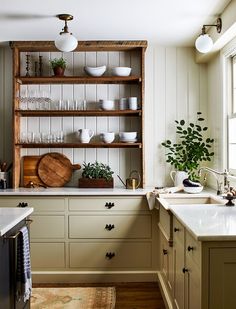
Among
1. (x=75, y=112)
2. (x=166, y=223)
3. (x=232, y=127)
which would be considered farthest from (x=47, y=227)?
(x=232, y=127)

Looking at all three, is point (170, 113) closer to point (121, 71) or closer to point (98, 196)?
point (121, 71)

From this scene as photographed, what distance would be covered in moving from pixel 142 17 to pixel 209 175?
1.83 m

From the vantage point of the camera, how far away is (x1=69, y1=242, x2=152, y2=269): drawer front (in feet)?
12.7

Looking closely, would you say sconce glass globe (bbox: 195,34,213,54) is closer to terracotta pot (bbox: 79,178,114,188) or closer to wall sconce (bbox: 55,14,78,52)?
wall sconce (bbox: 55,14,78,52)

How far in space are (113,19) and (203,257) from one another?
7.72 ft

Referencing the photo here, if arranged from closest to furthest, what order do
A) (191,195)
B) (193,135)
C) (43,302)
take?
(43,302), (191,195), (193,135)

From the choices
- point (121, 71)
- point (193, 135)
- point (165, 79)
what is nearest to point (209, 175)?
point (193, 135)

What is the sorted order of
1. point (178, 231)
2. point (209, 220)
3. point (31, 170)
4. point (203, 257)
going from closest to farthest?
point (203, 257) < point (209, 220) < point (178, 231) < point (31, 170)

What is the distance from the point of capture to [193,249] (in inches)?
83.3

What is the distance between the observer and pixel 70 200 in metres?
3.84

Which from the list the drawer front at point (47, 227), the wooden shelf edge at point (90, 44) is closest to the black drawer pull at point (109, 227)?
the drawer front at point (47, 227)

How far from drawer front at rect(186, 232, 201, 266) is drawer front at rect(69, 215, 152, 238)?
155 cm

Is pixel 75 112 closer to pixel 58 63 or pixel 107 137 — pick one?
pixel 107 137

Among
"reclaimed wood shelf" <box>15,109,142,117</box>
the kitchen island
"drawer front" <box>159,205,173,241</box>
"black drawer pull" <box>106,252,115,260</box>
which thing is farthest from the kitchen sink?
"reclaimed wood shelf" <box>15,109,142,117</box>
